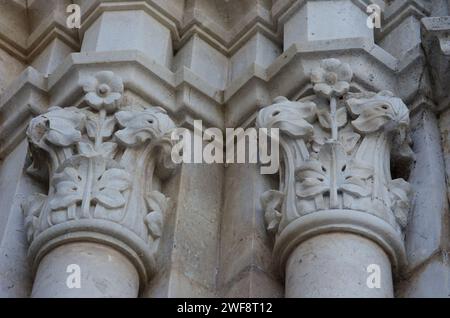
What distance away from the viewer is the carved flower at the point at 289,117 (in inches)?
169

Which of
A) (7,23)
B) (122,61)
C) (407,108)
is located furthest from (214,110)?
(7,23)

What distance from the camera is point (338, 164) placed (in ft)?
13.6

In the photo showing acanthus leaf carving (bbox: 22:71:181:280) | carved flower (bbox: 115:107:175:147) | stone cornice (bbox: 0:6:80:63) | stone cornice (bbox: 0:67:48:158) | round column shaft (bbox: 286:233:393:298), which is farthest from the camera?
stone cornice (bbox: 0:6:80:63)

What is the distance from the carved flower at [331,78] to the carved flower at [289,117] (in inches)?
2.8

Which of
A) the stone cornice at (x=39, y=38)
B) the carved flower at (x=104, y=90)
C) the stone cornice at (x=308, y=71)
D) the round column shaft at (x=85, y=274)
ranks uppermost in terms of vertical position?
the stone cornice at (x=39, y=38)

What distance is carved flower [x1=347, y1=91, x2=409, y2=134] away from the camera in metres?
4.27

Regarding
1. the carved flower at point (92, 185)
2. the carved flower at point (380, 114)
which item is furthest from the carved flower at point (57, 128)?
the carved flower at point (380, 114)

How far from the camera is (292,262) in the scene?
4.04 metres

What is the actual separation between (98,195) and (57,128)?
1.12ft

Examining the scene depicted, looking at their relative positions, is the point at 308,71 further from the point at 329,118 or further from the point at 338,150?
the point at 338,150

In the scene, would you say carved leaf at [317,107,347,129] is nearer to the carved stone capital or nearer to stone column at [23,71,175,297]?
the carved stone capital

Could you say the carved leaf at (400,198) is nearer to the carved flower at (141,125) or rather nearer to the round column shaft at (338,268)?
the round column shaft at (338,268)

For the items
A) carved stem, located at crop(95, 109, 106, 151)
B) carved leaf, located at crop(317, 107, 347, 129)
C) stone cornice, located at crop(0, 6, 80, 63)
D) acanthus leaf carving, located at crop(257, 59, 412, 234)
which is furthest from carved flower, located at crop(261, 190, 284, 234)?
stone cornice, located at crop(0, 6, 80, 63)

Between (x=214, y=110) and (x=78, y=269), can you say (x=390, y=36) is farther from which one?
(x=78, y=269)
